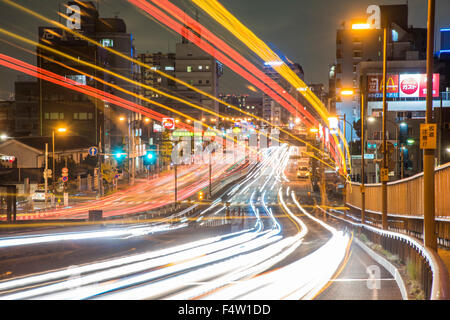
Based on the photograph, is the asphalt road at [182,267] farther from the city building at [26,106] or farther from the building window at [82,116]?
the city building at [26,106]

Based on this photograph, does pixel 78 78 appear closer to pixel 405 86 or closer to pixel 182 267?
pixel 405 86

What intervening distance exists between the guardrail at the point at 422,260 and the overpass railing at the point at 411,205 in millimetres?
2361

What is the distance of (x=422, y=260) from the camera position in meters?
10.8

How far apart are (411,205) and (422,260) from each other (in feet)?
46.6

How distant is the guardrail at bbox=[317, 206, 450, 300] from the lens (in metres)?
7.49

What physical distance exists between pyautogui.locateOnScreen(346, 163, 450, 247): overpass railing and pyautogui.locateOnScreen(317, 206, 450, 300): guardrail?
7.75ft

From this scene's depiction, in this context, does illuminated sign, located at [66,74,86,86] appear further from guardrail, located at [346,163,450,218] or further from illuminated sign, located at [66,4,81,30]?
guardrail, located at [346,163,450,218]

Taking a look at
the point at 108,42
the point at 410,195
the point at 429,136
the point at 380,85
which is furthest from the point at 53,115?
the point at 429,136

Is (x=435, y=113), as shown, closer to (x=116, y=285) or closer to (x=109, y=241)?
(x=109, y=241)

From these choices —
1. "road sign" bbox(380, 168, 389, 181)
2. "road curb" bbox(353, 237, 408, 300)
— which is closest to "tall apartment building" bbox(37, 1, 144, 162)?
"road sign" bbox(380, 168, 389, 181)

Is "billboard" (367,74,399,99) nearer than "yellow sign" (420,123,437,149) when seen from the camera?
No

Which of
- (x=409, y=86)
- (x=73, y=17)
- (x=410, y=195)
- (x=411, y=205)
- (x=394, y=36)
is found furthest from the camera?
(x=394, y=36)

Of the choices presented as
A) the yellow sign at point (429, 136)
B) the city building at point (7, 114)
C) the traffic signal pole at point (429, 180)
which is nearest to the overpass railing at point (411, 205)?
the traffic signal pole at point (429, 180)

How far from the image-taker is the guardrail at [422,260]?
24.6ft
